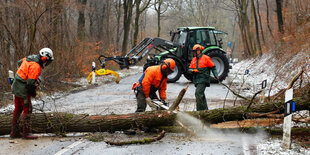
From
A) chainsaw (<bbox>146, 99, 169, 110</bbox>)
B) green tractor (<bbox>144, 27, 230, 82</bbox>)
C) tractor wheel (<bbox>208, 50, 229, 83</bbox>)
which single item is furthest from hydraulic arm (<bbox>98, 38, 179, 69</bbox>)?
chainsaw (<bbox>146, 99, 169, 110</bbox>)

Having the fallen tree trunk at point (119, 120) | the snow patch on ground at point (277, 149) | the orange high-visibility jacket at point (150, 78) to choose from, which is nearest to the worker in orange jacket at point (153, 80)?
the orange high-visibility jacket at point (150, 78)

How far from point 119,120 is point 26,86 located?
1.96 meters

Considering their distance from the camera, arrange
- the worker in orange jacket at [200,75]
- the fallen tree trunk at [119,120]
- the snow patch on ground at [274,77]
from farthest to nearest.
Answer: the snow patch on ground at [274,77]
the worker in orange jacket at [200,75]
the fallen tree trunk at [119,120]

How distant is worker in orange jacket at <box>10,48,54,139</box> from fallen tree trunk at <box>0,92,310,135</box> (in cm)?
19

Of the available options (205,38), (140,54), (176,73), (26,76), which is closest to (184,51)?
(176,73)

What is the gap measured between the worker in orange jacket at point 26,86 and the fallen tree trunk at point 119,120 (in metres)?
0.19

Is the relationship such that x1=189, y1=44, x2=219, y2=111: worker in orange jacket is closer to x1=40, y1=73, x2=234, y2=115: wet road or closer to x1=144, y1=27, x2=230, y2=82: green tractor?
x1=40, y1=73, x2=234, y2=115: wet road

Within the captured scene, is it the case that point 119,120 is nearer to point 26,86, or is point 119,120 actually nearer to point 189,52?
point 26,86

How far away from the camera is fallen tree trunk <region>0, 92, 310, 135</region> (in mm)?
6168

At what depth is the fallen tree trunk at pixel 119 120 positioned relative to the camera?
20.2ft

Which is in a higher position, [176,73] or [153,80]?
[153,80]

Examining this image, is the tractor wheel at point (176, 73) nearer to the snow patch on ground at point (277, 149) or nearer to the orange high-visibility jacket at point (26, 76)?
the orange high-visibility jacket at point (26, 76)

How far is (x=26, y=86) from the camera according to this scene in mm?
6102

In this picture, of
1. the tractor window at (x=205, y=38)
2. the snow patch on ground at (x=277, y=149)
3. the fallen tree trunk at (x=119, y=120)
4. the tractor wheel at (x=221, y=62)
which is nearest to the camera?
the snow patch on ground at (x=277, y=149)
